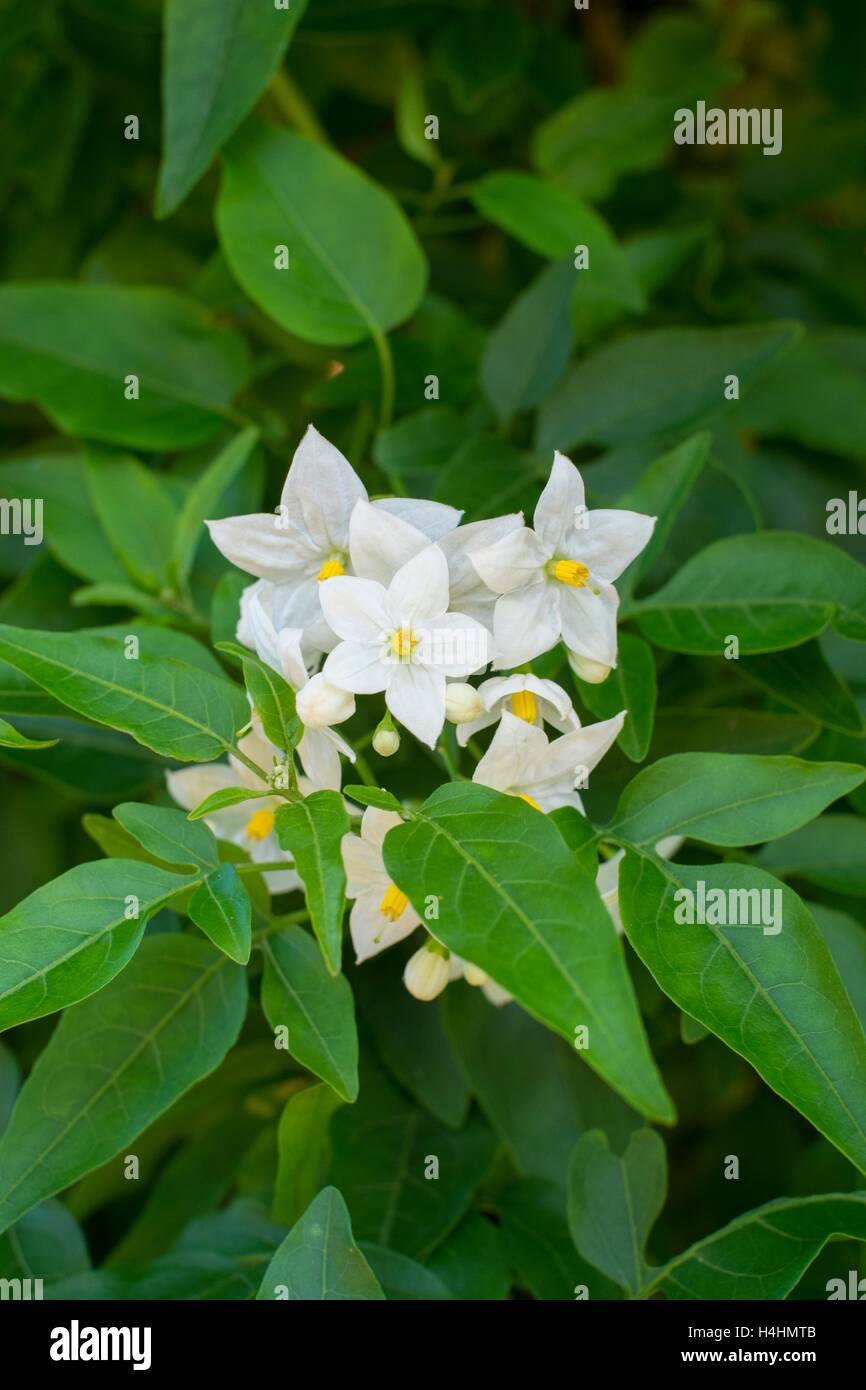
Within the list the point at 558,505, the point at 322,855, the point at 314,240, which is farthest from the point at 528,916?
the point at 314,240

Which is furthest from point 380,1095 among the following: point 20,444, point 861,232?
point 861,232

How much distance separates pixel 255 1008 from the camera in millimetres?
701

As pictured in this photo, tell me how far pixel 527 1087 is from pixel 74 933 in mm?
311

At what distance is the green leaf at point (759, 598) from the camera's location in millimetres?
591

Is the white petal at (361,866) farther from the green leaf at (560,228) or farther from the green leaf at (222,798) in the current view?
the green leaf at (560,228)

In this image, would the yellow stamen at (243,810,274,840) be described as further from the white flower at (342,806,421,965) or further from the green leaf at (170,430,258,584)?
the green leaf at (170,430,258,584)

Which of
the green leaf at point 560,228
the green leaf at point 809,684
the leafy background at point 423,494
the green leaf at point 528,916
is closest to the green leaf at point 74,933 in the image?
the leafy background at point 423,494

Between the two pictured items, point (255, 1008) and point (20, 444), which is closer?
point (255, 1008)

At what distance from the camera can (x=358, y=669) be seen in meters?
0.48

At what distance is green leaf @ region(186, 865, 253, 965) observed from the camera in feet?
1.53

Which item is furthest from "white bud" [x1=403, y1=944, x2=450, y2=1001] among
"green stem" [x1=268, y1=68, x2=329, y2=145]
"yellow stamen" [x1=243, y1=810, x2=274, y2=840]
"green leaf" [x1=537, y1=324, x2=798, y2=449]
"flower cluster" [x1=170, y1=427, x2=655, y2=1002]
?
"green stem" [x1=268, y1=68, x2=329, y2=145]

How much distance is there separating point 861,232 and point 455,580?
757 millimetres
